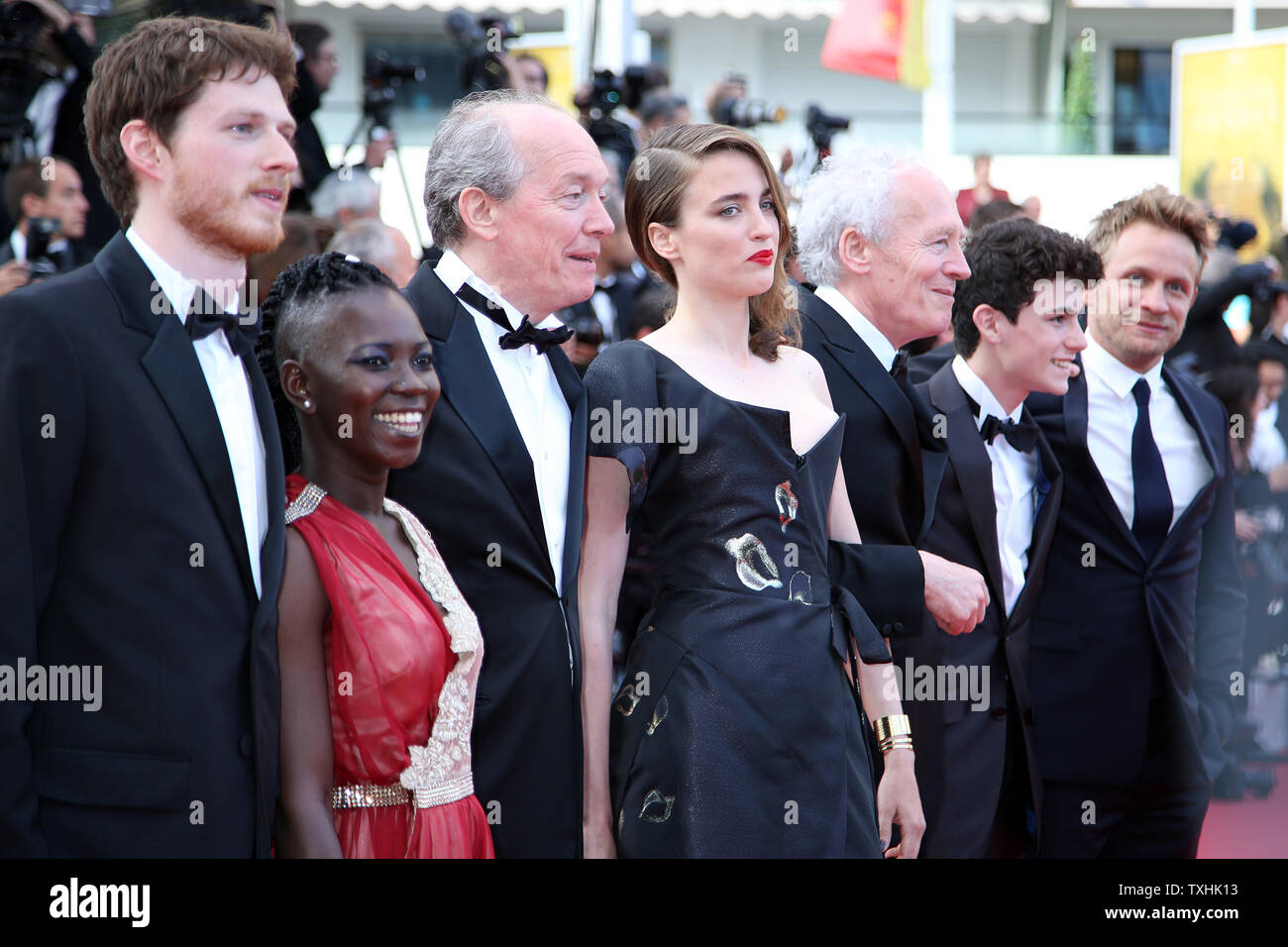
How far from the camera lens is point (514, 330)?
262cm

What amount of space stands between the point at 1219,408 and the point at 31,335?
312cm

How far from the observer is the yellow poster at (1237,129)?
37.6 feet

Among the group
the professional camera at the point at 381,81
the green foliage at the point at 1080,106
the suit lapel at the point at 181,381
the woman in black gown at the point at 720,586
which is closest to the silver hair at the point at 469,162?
the woman in black gown at the point at 720,586

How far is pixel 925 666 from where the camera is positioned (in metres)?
3.21

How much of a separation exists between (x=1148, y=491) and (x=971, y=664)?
75 cm

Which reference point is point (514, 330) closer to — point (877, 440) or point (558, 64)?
point (877, 440)

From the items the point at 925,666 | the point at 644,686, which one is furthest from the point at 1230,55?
the point at 644,686

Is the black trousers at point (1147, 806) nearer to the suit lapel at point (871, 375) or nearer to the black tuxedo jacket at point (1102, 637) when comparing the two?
the black tuxedo jacket at point (1102, 637)

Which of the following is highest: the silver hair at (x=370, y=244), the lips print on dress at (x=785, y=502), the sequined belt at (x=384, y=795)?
the silver hair at (x=370, y=244)

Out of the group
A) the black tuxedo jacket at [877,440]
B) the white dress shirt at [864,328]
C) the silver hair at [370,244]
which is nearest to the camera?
the black tuxedo jacket at [877,440]

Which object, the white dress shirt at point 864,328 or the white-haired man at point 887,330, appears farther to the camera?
the white dress shirt at point 864,328

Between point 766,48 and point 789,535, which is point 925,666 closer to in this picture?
point 789,535

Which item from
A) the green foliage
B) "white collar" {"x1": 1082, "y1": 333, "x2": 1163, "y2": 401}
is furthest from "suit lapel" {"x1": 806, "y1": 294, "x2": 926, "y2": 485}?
the green foliage

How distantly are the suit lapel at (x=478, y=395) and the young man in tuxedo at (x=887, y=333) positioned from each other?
2.26 ft
